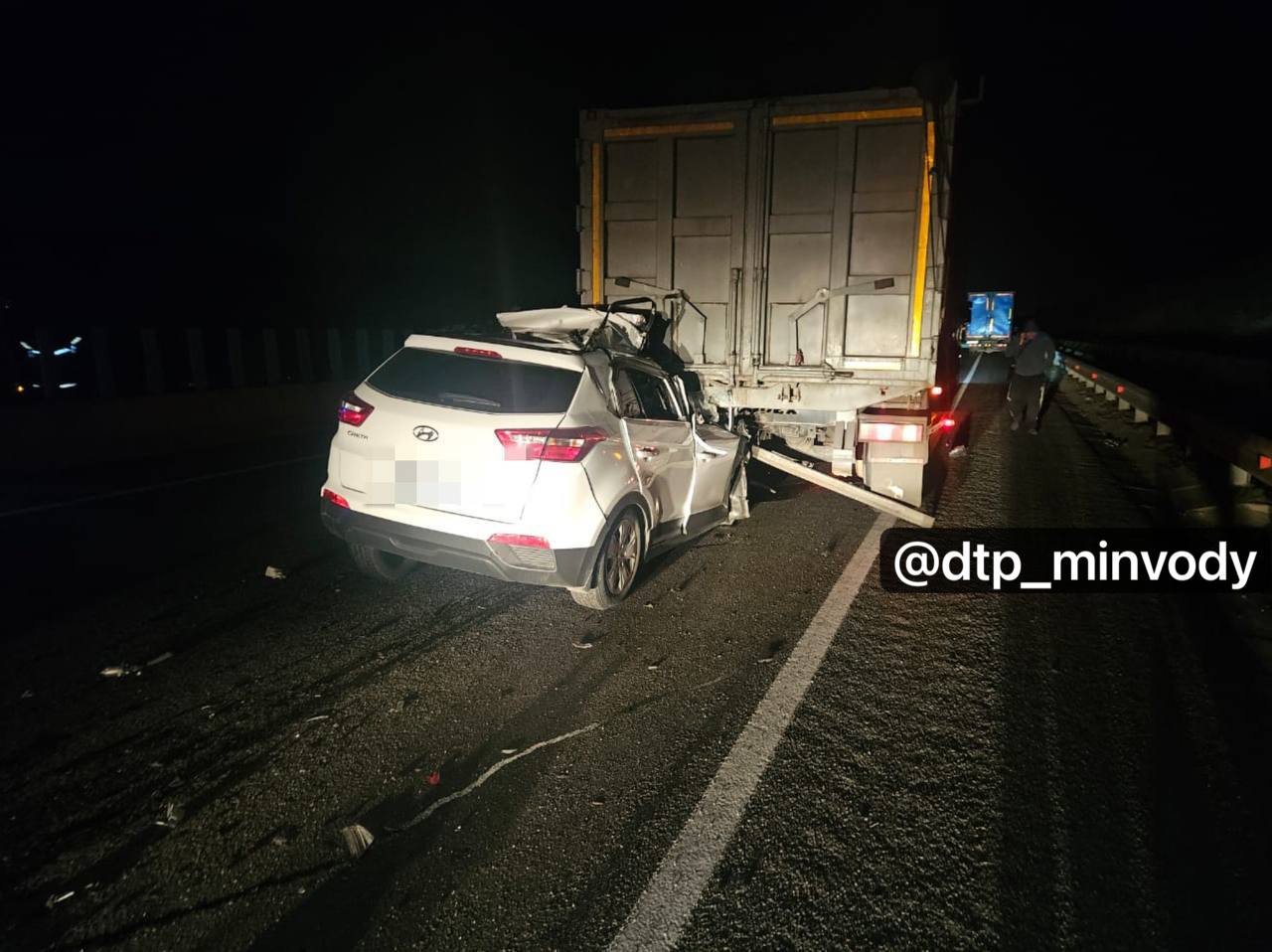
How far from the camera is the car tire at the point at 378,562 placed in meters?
5.33

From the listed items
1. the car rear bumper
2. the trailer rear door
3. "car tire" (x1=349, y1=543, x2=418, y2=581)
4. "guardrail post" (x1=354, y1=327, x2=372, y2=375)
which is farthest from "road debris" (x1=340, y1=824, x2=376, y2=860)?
"guardrail post" (x1=354, y1=327, x2=372, y2=375)

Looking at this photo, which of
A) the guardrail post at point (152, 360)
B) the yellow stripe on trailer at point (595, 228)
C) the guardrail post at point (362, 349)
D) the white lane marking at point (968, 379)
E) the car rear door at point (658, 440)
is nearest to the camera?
the car rear door at point (658, 440)

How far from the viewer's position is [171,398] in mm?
11930

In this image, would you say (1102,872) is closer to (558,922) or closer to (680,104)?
(558,922)

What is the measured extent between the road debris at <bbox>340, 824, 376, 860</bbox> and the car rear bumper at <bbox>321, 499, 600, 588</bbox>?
1785 mm

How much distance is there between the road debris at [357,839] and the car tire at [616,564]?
2.10 meters

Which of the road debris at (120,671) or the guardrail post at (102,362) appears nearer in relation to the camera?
the road debris at (120,671)

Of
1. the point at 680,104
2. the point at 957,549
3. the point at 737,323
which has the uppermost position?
the point at 680,104

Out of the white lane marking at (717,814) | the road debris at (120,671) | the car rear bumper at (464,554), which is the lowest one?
the white lane marking at (717,814)

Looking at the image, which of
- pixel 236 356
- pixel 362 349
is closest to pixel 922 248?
pixel 236 356

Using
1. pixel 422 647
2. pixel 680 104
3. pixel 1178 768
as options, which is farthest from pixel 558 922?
pixel 680 104

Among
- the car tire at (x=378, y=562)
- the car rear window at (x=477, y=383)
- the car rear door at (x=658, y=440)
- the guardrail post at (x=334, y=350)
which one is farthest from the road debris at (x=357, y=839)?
the guardrail post at (x=334, y=350)

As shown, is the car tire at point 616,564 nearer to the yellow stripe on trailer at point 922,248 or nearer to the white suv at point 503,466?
the white suv at point 503,466

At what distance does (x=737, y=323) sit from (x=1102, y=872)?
18.8 feet
